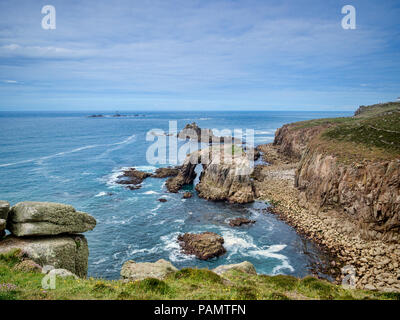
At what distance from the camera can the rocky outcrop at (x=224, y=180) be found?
Result: 191 feet

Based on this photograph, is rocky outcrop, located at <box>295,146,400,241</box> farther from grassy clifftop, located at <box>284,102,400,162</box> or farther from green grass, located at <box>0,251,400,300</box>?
green grass, located at <box>0,251,400,300</box>

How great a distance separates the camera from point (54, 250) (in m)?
20.9

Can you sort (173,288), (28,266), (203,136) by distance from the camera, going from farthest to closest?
(203,136) < (28,266) < (173,288)

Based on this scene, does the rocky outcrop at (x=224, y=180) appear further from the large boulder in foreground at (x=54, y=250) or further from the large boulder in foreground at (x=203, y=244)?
the large boulder in foreground at (x=54, y=250)

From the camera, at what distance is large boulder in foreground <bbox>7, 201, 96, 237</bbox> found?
21031mm

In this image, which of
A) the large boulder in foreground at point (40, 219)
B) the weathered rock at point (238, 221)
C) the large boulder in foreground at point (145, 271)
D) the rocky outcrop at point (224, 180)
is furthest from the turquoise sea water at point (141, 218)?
the large boulder in foreground at point (40, 219)

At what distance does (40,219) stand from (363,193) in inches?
1727

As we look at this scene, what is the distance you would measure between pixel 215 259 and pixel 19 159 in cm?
8732

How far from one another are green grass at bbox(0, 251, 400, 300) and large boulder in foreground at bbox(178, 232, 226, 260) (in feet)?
57.3

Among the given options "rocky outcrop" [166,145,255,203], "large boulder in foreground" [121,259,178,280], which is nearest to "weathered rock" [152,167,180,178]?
"rocky outcrop" [166,145,255,203]

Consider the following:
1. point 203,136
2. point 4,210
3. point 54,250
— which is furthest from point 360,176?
point 203,136

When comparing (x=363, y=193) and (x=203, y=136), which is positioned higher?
(x=203, y=136)

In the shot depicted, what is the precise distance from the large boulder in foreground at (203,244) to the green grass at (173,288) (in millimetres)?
17459

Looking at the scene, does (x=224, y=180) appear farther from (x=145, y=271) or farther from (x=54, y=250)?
(x=54, y=250)
